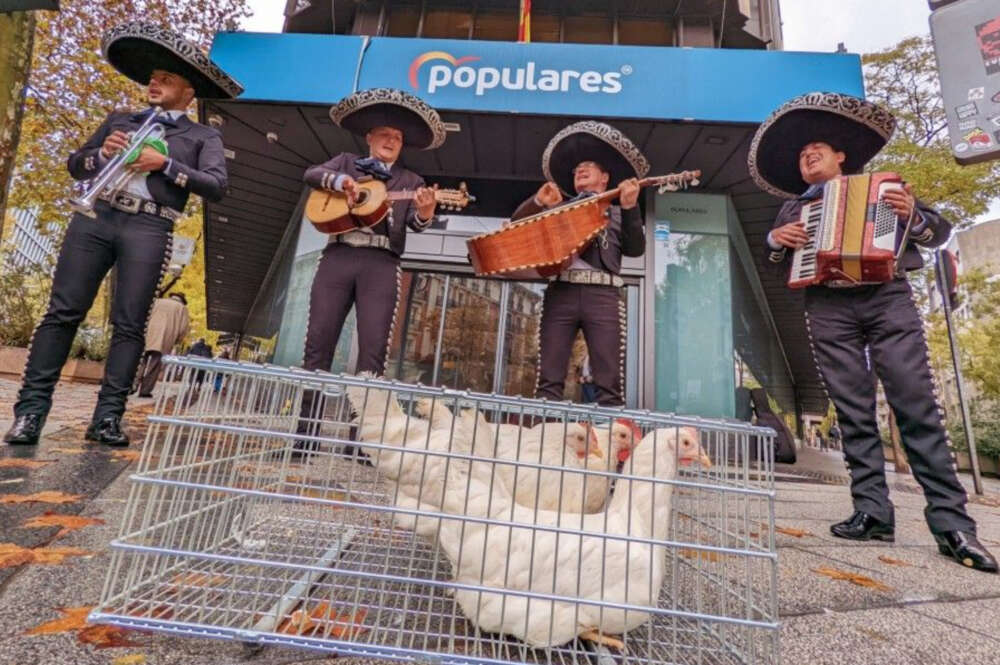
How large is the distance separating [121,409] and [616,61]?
5.49 meters

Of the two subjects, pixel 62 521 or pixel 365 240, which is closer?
pixel 62 521

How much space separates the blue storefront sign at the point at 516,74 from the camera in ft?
17.0

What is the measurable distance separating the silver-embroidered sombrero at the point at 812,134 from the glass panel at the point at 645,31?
20.5 feet

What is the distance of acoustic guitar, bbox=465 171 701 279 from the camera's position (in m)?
2.82

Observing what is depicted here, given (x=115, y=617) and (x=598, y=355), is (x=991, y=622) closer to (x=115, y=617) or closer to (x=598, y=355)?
(x=598, y=355)

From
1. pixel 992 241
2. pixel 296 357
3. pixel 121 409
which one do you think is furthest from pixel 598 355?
pixel 992 241

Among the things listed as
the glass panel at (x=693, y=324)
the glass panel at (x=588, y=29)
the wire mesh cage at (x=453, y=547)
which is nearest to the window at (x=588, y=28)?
the glass panel at (x=588, y=29)

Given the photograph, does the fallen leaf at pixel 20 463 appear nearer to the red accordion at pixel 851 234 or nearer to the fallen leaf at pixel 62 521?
the fallen leaf at pixel 62 521

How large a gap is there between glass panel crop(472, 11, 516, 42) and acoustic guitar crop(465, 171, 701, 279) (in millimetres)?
6814

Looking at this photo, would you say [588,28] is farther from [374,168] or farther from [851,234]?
[851,234]

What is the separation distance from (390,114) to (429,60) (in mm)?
2762

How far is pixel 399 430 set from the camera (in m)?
1.19

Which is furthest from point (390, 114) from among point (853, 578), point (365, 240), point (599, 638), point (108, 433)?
point (853, 578)

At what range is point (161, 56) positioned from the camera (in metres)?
2.79
